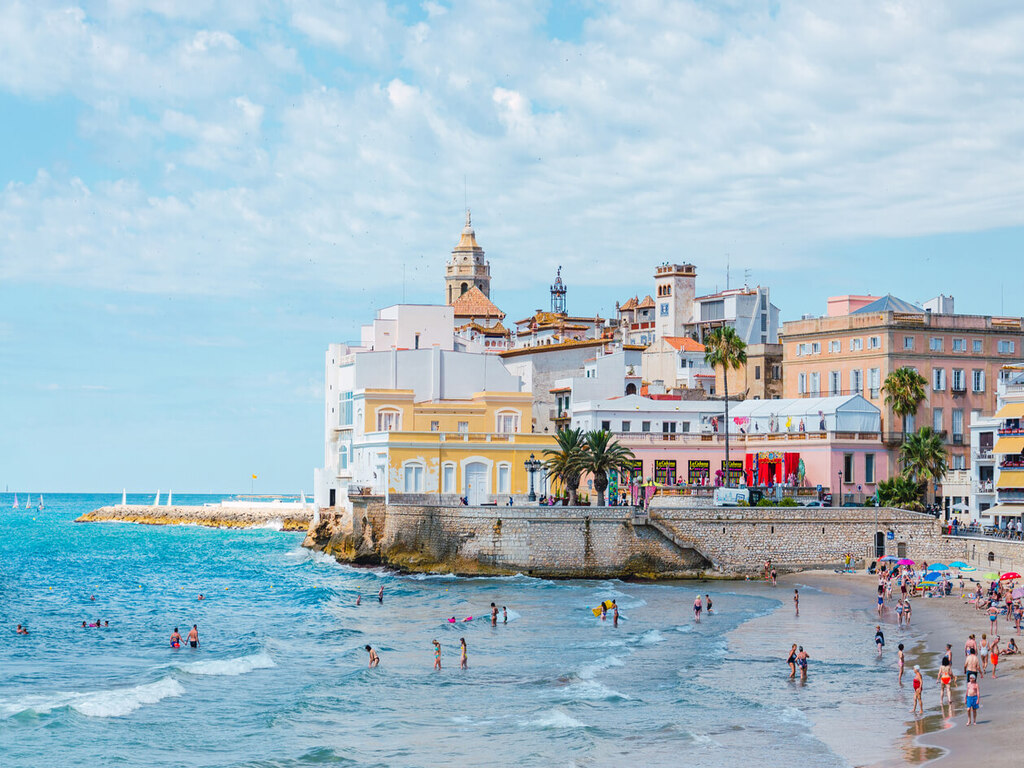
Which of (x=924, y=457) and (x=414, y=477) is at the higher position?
(x=924, y=457)

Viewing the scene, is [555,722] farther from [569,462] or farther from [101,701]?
[569,462]

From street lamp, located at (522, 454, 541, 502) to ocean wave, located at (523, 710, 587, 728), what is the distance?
31.9m

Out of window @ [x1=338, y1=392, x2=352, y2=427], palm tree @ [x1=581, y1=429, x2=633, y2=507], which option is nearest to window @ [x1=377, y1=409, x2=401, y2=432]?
window @ [x1=338, y1=392, x2=352, y2=427]

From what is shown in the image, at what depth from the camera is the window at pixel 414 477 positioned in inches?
2975

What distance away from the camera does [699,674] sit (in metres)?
42.4

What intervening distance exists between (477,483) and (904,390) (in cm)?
2471

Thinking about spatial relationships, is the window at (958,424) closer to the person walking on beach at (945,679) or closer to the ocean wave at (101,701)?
the person walking on beach at (945,679)

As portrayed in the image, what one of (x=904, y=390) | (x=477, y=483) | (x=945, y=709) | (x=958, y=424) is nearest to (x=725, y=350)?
(x=958, y=424)

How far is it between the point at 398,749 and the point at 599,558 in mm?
31332

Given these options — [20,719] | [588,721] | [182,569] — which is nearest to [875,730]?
[588,721]

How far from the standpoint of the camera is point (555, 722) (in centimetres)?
3619

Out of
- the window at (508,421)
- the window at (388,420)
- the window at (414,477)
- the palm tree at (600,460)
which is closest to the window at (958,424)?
the palm tree at (600,460)

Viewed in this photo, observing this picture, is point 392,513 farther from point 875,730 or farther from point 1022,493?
point 875,730

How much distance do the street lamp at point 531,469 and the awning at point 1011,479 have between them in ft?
75.5
